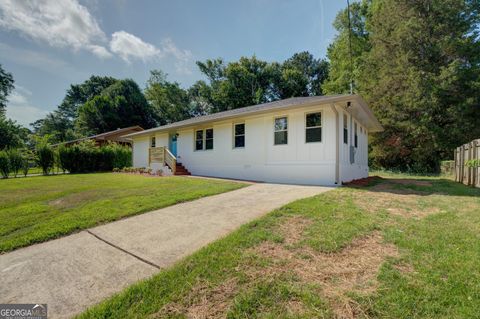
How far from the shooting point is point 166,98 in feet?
123

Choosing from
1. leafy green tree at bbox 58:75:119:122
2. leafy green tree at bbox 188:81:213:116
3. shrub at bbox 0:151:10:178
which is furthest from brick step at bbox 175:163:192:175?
leafy green tree at bbox 58:75:119:122

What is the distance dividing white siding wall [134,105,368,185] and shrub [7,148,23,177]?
10096 mm

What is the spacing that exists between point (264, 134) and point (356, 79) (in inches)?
614

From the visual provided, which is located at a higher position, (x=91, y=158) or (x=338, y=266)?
(x=91, y=158)

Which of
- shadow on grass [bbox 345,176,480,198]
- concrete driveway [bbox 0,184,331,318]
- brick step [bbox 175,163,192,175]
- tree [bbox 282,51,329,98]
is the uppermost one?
tree [bbox 282,51,329,98]

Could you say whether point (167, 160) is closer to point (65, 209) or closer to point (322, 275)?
point (65, 209)

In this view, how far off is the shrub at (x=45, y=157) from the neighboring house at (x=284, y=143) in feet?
25.6

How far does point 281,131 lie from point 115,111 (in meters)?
35.6

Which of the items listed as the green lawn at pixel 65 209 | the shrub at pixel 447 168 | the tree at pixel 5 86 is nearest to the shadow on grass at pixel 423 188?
the green lawn at pixel 65 209

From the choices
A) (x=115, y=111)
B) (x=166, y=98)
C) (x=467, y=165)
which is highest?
(x=166, y=98)

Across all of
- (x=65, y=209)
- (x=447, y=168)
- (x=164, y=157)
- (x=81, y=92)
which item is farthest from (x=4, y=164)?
(x=81, y=92)

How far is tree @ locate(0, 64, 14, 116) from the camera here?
101 feet

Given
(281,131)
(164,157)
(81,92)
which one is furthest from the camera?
(81,92)

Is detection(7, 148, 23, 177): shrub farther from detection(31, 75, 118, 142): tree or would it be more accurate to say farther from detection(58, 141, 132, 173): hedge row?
detection(31, 75, 118, 142): tree
